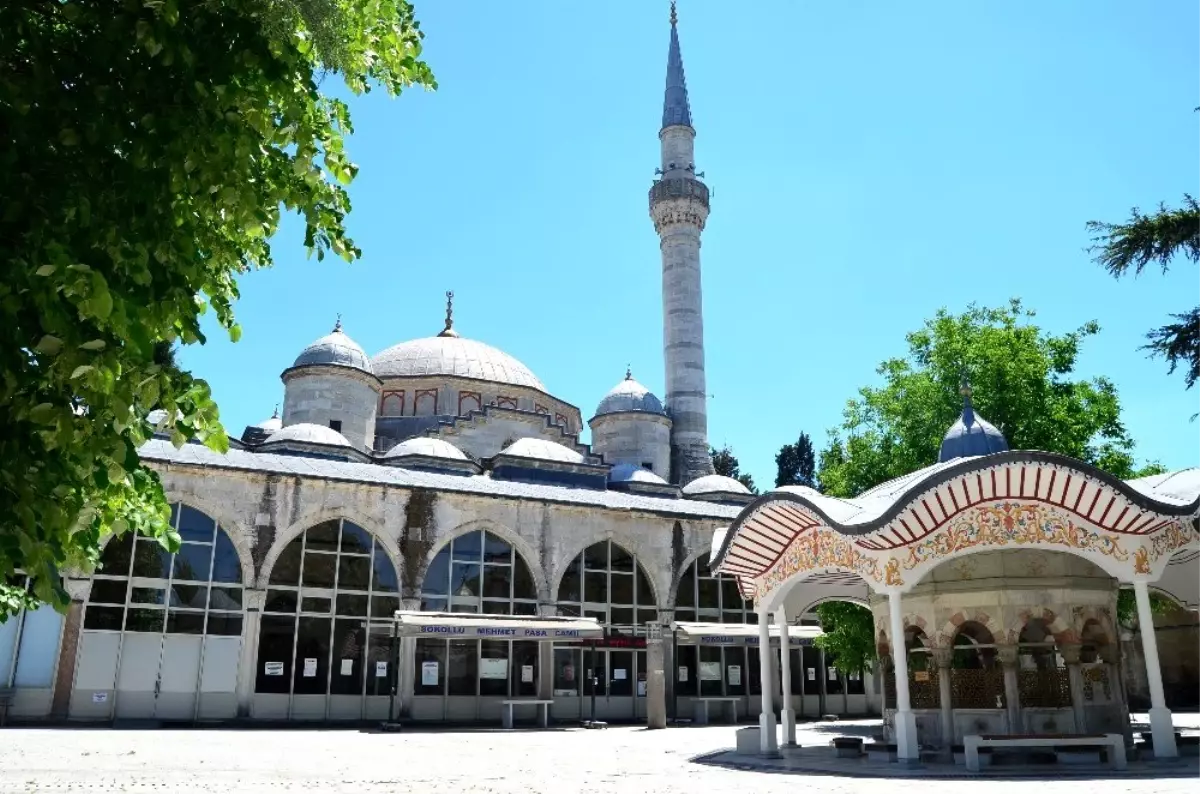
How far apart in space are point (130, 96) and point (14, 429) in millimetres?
1275

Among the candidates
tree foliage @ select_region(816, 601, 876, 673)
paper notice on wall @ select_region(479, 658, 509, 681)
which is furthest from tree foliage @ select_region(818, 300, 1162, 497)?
paper notice on wall @ select_region(479, 658, 509, 681)

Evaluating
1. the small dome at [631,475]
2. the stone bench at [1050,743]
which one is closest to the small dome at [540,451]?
A: the small dome at [631,475]

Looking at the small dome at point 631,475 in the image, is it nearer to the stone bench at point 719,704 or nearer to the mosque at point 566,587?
the mosque at point 566,587

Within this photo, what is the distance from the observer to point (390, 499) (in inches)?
889

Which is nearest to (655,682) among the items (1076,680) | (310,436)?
(1076,680)

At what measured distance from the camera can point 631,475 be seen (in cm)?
3378

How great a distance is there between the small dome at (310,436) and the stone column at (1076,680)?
2191 cm

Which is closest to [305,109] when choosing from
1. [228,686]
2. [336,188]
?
[336,188]

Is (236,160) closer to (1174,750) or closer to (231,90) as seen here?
(231,90)

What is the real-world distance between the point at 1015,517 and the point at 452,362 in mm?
29753

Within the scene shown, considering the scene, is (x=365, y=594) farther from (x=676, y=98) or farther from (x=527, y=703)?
(x=676, y=98)

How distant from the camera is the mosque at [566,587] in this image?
1148 cm

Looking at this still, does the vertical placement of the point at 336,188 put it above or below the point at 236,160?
above

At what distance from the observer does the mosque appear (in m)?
11.5
